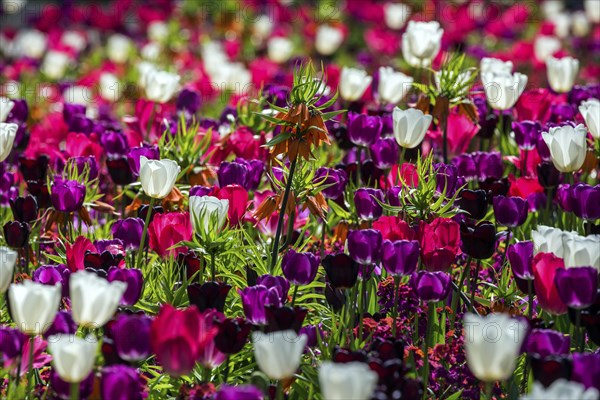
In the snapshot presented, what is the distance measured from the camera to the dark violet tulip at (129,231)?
10.5 ft

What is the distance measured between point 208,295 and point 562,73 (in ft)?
8.58

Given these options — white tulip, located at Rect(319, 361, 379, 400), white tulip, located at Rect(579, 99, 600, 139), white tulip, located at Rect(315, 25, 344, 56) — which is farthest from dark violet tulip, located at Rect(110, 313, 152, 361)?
white tulip, located at Rect(315, 25, 344, 56)

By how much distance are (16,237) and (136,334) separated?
1.11m

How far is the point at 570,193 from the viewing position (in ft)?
10.5

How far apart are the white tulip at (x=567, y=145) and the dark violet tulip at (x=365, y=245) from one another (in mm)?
802

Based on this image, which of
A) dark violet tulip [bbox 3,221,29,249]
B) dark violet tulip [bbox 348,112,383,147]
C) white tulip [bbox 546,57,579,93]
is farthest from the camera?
white tulip [bbox 546,57,579,93]

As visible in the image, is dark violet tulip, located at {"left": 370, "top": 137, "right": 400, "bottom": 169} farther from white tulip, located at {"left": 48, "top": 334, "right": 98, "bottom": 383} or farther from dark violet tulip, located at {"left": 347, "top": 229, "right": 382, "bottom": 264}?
white tulip, located at {"left": 48, "top": 334, "right": 98, "bottom": 383}

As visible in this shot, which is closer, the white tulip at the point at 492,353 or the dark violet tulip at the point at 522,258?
the white tulip at the point at 492,353

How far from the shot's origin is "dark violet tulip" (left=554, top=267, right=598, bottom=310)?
250cm

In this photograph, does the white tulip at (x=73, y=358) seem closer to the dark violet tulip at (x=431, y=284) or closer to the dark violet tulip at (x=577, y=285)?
the dark violet tulip at (x=431, y=284)

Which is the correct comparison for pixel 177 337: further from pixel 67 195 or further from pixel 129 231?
pixel 67 195

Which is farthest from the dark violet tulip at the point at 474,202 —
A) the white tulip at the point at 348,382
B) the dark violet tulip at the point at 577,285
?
the white tulip at the point at 348,382

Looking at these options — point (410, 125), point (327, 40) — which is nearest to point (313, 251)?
point (410, 125)

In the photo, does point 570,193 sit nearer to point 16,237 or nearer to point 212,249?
point 212,249
